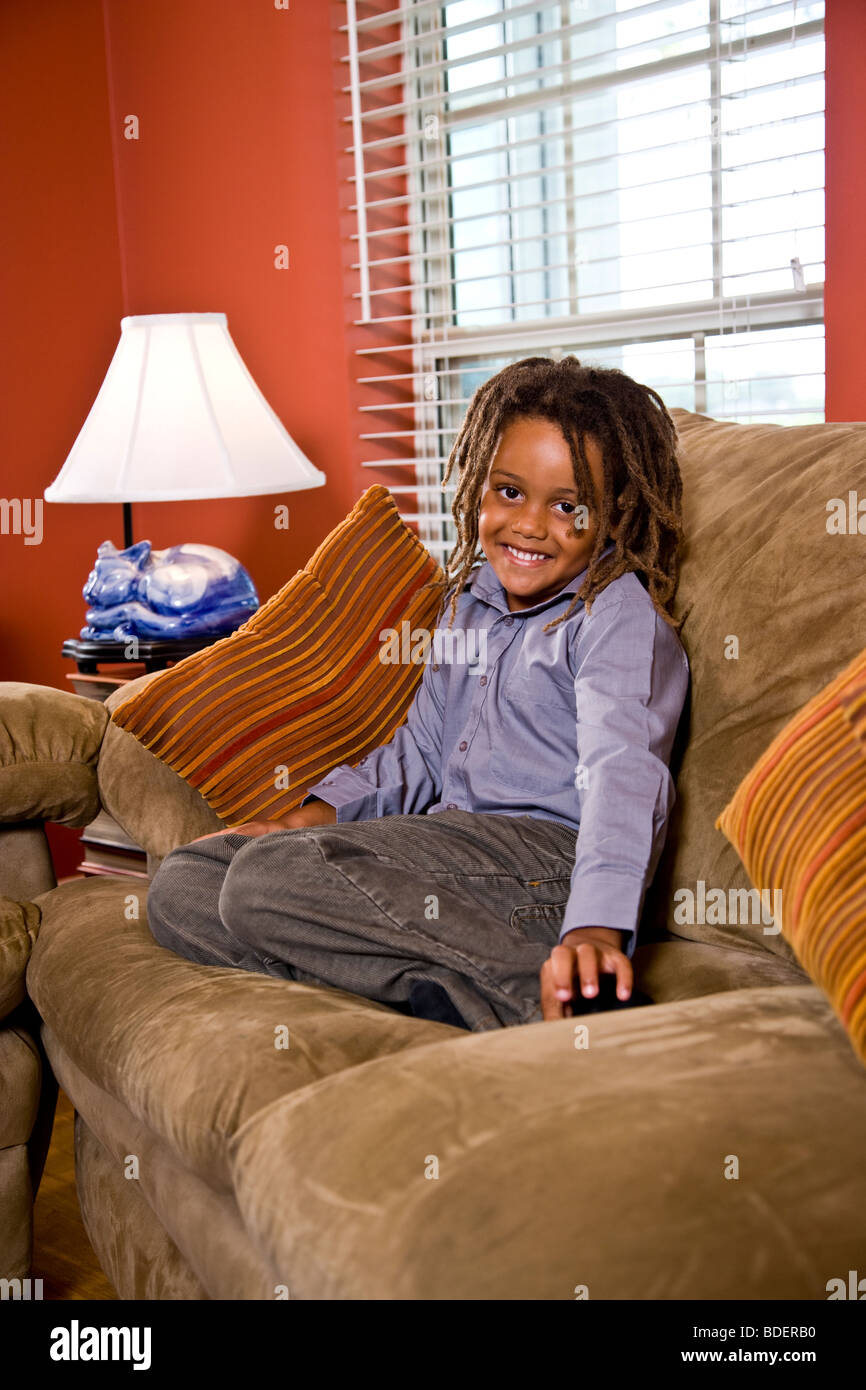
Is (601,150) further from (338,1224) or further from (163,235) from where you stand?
(338,1224)

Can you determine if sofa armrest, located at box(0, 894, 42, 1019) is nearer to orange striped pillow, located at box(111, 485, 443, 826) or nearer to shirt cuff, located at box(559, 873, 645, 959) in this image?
orange striped pillow, located at box(111, 485, 443, 826)

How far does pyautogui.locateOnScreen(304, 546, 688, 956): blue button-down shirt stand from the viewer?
4.04 ft

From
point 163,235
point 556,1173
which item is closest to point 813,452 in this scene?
point 556,1173

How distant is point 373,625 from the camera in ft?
5.45

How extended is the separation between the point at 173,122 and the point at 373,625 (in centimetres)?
181

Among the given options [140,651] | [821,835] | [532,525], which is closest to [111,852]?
[140,651]

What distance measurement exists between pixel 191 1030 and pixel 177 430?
1274mm

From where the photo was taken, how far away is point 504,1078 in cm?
88

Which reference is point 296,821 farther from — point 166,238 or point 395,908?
point 166,238

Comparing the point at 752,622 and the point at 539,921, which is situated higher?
the point at 752,622

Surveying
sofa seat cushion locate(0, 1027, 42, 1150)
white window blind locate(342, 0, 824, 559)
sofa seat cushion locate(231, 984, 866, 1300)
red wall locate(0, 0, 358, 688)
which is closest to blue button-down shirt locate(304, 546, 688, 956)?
sofa seat cushion locate(231, 984, 866, 1300)

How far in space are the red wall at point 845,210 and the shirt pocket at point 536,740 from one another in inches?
30.6

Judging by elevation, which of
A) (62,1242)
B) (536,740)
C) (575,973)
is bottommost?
(62,1242)

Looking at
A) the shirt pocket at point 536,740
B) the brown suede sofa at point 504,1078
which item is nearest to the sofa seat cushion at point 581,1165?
the brown suede sofa at point 504,1078
